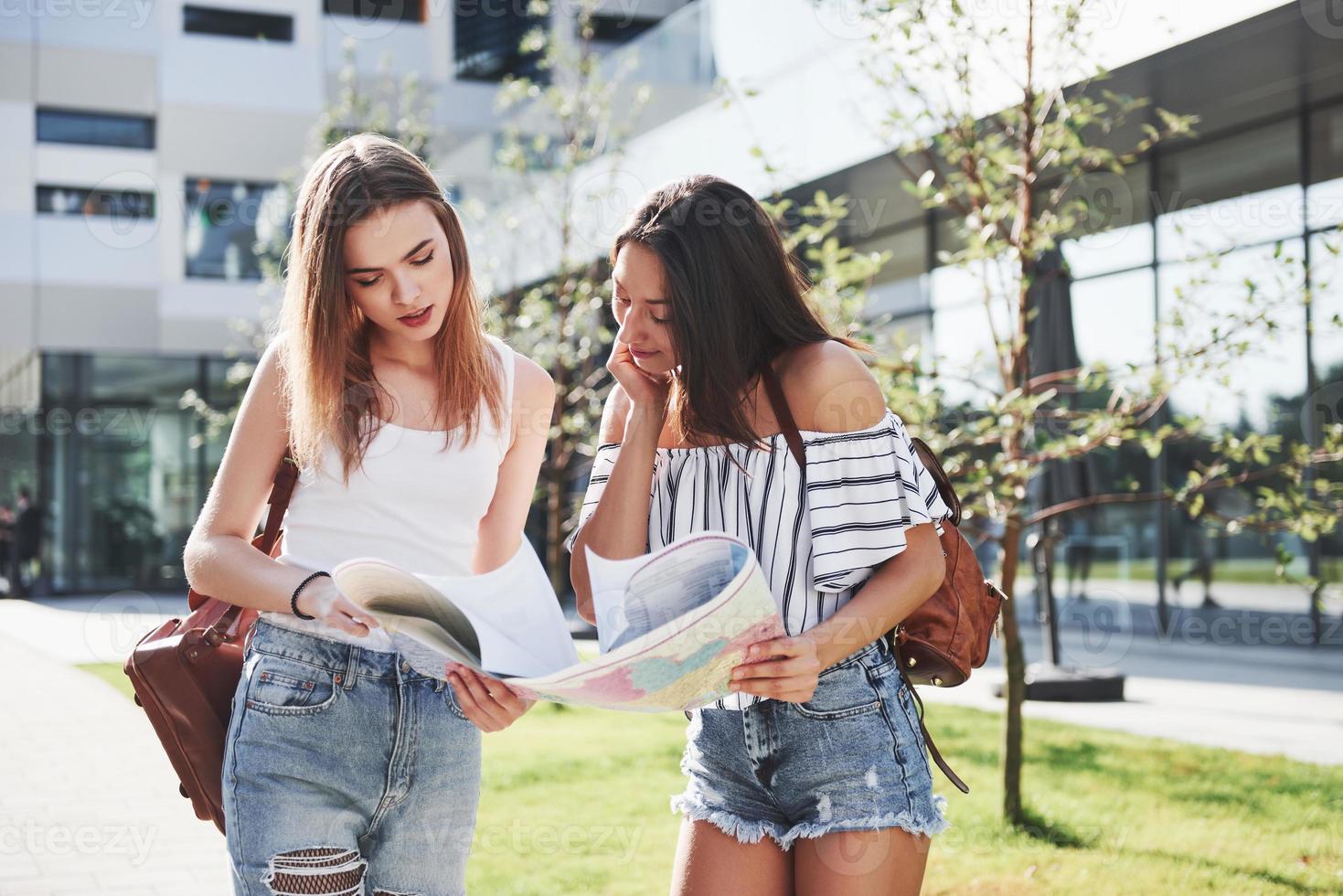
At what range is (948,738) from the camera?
771 cm

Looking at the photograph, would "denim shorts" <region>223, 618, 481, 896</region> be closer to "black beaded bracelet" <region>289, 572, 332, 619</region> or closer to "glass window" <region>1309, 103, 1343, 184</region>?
"black beaded bracelet" <region>289, 572, 332, 619</region>

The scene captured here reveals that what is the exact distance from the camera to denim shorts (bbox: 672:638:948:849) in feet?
7.13

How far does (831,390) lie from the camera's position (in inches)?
87.4

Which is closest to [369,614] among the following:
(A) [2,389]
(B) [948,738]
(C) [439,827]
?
(C) [439,827]

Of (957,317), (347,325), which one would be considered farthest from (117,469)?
(347,325)

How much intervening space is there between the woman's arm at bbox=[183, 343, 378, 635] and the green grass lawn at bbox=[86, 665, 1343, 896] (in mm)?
3102

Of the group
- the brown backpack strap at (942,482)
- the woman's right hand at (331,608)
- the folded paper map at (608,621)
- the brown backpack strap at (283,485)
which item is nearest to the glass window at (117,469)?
the brown backpack strap at (283,485)

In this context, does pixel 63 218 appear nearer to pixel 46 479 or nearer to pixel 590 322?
pixel 46 479

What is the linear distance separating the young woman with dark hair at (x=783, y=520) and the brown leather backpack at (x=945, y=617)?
3 cm

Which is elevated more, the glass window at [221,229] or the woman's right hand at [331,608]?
the glass window at [221,229]

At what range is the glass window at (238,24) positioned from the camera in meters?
22.7

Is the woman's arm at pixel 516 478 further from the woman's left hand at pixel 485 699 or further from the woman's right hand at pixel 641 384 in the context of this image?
the woman's left hand at pixel 485 699

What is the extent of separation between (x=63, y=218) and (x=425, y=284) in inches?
883

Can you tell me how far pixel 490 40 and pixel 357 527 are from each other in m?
22.9
